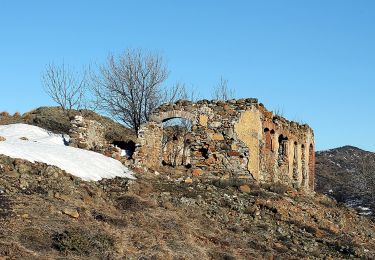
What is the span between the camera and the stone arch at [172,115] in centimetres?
1716

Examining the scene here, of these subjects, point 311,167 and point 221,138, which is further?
point 311,167

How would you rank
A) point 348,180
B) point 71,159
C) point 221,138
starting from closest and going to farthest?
point 71,159, point 221,138, point 348,180

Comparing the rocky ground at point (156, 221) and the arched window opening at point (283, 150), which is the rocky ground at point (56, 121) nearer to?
the arched window opening at point (283, 150)

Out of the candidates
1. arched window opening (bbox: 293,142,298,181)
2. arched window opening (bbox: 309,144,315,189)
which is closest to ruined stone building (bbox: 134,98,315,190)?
arched window opening (bbox: 293,142,298,181)

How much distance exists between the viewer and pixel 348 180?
44.7 metres

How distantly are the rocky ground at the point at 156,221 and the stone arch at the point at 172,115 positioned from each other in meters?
2.70

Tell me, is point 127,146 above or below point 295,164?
below

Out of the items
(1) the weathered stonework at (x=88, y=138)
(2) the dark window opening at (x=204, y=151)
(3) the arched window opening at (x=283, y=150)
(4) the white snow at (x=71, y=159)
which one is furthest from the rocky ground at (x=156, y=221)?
(3) the arched window opening at (x=283, y=150)

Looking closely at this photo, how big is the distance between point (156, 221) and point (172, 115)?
768cm

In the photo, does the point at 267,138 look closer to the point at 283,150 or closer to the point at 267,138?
the point at 267,138

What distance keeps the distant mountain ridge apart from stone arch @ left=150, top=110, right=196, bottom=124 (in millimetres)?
18983

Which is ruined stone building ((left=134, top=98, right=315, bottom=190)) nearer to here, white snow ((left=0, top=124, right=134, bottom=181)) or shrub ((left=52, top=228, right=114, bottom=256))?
white snow ((left=0, top=124, right=134, bottom=181))

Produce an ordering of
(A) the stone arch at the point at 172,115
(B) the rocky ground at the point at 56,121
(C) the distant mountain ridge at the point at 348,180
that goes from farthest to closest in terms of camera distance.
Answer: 1. (C) the distant mountain ridge at the point at 348,180
2. (B) the rocky ground at the point at 56,121
3. (A) the stone arch at the point at 172,115

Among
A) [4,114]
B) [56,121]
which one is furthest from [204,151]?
[4,114]
